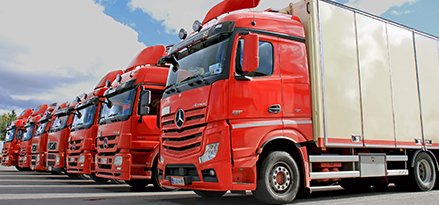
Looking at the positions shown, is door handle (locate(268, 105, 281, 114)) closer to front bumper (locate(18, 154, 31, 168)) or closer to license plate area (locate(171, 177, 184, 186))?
license plate area (locate(171, 177, 184, 186))

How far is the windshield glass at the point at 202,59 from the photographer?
5.87 meters

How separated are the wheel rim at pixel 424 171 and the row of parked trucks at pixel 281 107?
0.03 metres

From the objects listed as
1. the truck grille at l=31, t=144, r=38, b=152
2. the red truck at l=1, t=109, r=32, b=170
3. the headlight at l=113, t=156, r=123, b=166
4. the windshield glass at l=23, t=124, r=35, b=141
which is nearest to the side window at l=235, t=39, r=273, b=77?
the headlight at l=113, t=156, r=123, b=166

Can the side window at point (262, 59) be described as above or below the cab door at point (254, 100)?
above

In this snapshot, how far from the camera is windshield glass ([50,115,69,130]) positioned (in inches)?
547

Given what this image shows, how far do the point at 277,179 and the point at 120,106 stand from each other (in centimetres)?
510

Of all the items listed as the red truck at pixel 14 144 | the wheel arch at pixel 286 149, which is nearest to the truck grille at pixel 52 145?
the red truck at pixel 14 144

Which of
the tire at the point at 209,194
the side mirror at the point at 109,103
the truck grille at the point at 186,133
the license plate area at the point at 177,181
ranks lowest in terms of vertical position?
the tire at the point at 209,194

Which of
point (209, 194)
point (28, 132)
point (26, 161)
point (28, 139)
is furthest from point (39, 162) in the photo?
point (209, 194)

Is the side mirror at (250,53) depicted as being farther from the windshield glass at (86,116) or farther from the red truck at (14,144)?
the red truck at (14,144)

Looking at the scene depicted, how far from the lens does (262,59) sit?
19.7 ft

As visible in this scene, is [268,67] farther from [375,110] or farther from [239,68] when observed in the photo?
[375,110]

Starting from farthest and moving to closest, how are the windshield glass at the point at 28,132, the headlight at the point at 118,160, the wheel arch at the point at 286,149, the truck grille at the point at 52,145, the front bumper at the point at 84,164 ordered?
the windshield glass at the point at 28,132
the truck grille at the point at 52,145
the front bumper at the point at 84,164
the headlight at the point at 118,160
the wheel arch at the point at 286,149

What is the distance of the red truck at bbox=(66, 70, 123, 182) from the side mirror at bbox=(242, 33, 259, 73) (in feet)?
19.8
